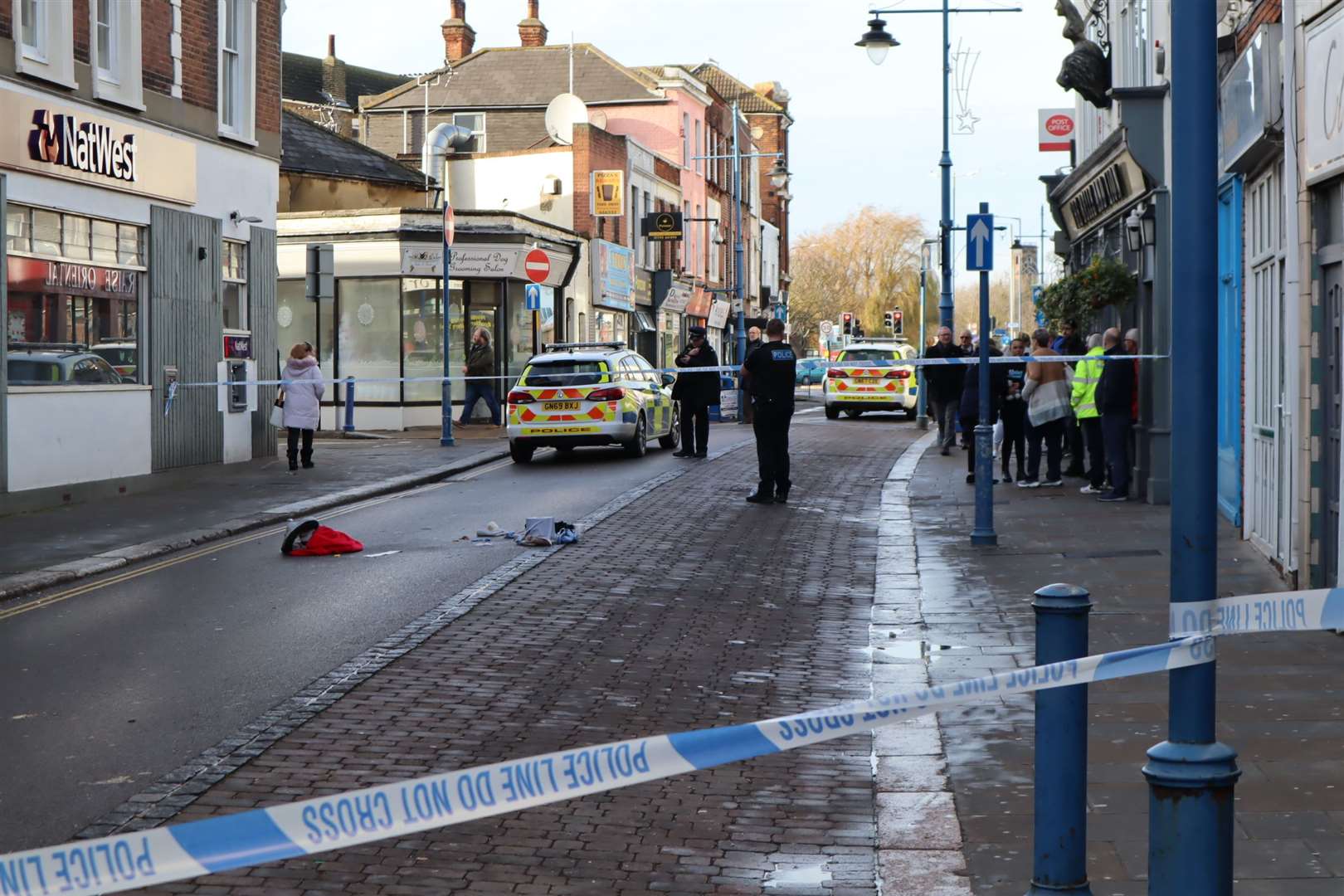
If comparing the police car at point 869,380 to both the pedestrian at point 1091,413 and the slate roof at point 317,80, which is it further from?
the slate roof at point 317,80

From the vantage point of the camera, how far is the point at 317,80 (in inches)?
2606

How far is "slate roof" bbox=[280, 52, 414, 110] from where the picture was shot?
6381cm

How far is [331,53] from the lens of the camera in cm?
6575

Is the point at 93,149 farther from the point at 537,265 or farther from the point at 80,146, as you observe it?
the point at 537,265

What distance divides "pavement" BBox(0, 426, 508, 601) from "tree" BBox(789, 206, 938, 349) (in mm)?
66145

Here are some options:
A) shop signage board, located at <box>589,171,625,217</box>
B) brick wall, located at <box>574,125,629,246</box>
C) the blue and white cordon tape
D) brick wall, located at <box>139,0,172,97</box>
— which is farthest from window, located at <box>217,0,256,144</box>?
shop signage board, located at <box>589,171,625,217</box>

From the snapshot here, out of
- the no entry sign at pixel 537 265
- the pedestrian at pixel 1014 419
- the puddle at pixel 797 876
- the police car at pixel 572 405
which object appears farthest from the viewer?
the no entry sign at pixel 537 265

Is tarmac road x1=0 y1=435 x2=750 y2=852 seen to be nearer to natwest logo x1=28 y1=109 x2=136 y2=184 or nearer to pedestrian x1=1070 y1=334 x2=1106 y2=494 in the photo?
Result: natwest logo x1=28 y1=109 x2=136 y2=184

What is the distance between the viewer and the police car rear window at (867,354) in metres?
36.4

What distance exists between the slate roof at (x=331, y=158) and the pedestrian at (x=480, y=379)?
314 inches

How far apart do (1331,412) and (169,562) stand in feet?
28.2

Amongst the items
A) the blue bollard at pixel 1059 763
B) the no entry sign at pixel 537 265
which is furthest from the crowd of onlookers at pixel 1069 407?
the no entry sign at pixel 537 265

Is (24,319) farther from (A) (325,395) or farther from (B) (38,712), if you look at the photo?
(A) (325,395)

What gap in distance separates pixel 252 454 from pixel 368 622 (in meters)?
14.1
